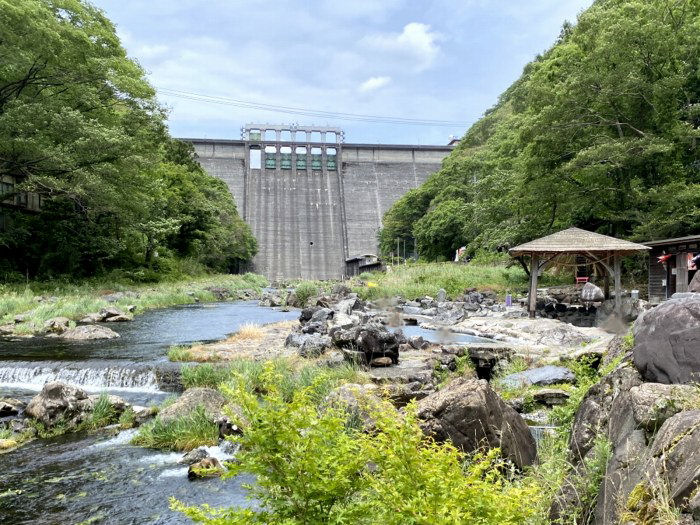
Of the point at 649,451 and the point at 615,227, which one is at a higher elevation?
the point at 615,227

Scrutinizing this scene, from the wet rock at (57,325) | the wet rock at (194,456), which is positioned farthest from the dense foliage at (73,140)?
the wet rock at (194,456)

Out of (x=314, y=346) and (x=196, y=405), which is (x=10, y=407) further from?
(x=314, y=346)

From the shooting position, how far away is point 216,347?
14109mm

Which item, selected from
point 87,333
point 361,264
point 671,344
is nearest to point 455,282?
point 87,333

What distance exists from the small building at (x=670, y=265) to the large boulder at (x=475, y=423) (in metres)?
14.2

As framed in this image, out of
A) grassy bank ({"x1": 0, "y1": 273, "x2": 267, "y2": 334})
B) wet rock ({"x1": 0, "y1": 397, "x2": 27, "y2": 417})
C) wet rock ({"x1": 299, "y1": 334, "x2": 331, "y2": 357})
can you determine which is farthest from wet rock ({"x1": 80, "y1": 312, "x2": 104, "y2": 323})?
wet rock ({"x1": 0, "y1": 397, "x2": 27, "y2": 417})

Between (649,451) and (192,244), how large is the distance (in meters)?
46.3

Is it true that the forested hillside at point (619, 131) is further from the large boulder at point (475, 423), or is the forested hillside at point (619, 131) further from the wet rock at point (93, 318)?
the wet rock at point (93, 318)

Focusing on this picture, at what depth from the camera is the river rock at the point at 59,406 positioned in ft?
26.6

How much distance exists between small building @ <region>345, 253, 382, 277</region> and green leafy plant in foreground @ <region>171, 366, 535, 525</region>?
2375 inches

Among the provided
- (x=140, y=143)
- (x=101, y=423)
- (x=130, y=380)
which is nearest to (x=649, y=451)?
(x=101, y=423)

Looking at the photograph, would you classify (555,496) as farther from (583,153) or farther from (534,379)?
(583,153)

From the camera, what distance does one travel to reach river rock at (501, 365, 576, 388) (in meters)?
8.34

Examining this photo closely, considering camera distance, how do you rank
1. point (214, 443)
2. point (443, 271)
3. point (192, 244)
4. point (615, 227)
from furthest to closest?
point (192, 244) < point (443, 271) < point (615, 227) < point (214, 443)
